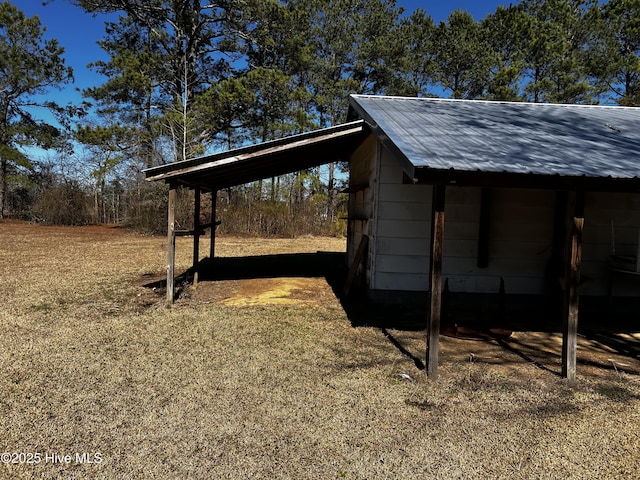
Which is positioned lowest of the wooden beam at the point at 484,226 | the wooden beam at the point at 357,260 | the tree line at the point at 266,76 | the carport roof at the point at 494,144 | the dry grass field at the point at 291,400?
the dry grass field at the point at 291,400

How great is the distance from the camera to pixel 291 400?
3.23 metres

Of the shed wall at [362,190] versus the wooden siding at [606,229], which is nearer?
the wooden siding at [606,229]

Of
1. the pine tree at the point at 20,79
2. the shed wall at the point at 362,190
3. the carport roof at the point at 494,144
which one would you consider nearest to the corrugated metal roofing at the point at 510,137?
the carport roof at the point at 494,144

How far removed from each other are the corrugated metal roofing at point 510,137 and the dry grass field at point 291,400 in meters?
1.83

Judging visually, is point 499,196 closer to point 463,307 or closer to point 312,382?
point 463,307

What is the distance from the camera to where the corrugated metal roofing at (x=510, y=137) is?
3.47 metres

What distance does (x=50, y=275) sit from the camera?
27.8 feet

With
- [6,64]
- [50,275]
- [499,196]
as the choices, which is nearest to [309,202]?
[50,275]

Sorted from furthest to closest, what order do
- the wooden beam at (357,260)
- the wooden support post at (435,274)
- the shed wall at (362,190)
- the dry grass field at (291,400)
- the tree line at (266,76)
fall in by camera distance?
the tree line at (266,76), the wooden beam at (357,260), the shed wall at (362,190), the wooden support post at (435,274), the dry grass field at (291,400)

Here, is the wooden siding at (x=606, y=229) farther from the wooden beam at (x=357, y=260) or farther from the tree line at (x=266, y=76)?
the tree line at (x=266, y=76)

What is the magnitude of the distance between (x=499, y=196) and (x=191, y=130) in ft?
53.2

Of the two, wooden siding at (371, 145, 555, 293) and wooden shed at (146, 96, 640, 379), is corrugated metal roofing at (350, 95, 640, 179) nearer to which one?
wooden shed at (146, 96, 640, 379)

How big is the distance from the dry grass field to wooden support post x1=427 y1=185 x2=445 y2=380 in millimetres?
218

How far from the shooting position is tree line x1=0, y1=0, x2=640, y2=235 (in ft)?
64.5
